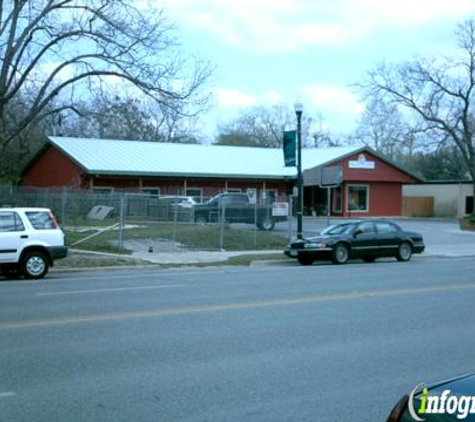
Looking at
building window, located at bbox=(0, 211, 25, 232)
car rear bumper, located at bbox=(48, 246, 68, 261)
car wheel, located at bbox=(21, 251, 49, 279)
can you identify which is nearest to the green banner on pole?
car rear bumper, located at bbox=(48, 246, 68, 261)

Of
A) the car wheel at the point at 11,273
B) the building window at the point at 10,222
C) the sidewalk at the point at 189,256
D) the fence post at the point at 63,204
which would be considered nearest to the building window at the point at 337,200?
the sidewalk at the point at 189,256

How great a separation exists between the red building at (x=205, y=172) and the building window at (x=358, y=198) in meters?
0.01

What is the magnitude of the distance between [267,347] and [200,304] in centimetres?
Result: 382

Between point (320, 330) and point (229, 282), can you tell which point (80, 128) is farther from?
point (320, 330)

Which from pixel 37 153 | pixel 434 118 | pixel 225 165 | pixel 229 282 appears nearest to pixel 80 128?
pixel 37 153

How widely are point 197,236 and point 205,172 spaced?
18567 millimetres

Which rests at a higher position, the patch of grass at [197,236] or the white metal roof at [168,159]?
the white metal roof at [168,159]

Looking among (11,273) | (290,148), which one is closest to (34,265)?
(11,273)

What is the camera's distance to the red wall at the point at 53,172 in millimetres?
44531

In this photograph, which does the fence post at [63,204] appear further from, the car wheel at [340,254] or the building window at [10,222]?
the car wheel at [340,254]

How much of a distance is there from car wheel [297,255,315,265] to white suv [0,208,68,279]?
8.01 meters

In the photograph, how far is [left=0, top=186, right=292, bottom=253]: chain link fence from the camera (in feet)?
86.6

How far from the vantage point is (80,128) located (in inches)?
2534

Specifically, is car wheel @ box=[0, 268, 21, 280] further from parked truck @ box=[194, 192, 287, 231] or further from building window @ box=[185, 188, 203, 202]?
building window @ box=[185, 188, 203, 202]
